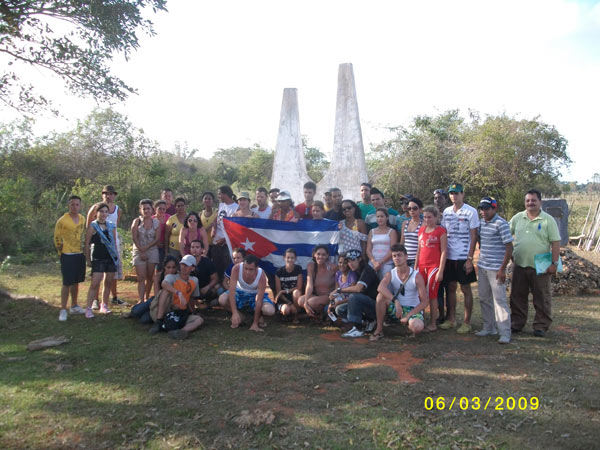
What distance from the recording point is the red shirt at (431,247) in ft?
19.0

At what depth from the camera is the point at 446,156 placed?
1778 cm

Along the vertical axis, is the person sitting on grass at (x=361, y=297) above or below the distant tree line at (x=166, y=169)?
below

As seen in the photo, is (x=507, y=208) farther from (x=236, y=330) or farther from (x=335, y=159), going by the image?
(x=236, y=330)

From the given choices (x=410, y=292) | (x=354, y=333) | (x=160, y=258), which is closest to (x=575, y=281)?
(x=410, y=292)

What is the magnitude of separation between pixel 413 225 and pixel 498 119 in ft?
40.2

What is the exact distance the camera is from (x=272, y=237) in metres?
6.96

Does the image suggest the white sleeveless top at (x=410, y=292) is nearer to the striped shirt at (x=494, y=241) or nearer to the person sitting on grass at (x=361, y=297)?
the person sitting on grass at (x=361, y=297)

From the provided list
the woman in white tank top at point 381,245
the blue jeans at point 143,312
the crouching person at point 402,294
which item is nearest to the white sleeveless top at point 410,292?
the crouching person at point 402,294

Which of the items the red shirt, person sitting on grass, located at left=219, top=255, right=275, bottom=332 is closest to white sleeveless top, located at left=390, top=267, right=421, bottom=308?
the red shirt

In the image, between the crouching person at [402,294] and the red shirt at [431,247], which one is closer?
the crouching person at [402,294]

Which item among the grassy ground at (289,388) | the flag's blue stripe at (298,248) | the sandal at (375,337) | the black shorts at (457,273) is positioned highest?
the flag's blue stripe at (298,248)

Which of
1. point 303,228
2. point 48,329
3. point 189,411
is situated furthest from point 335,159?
point 189,411
